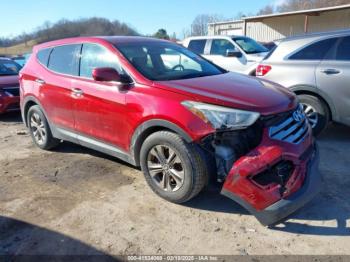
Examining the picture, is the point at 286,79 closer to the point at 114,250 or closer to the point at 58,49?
the point at 58,49

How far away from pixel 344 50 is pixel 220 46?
17.7ft

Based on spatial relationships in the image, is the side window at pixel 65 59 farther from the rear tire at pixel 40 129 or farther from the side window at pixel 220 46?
the side window at pixel 220 46

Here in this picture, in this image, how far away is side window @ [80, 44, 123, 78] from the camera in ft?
13.2

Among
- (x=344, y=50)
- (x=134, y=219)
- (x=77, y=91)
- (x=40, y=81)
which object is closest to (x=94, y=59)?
(x=77, y=91)

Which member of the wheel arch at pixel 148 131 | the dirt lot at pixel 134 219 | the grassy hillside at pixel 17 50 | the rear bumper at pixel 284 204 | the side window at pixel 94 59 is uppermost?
the side window at pixel 94 59

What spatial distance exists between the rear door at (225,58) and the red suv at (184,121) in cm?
517

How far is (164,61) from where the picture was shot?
4242mm

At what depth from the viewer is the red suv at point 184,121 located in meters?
3.00

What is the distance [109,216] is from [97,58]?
6.40 ft

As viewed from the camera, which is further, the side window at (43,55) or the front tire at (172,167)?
the side window at (43,55)

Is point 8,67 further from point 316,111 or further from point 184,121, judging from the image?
point 316,111

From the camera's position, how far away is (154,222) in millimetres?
3297

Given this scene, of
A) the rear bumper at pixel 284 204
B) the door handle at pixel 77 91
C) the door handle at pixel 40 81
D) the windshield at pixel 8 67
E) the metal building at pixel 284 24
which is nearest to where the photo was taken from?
the rear bumper at pixel 284 204

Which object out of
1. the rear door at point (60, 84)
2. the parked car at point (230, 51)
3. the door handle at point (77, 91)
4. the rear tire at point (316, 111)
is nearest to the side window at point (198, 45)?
the parked car at point (230, 51)
